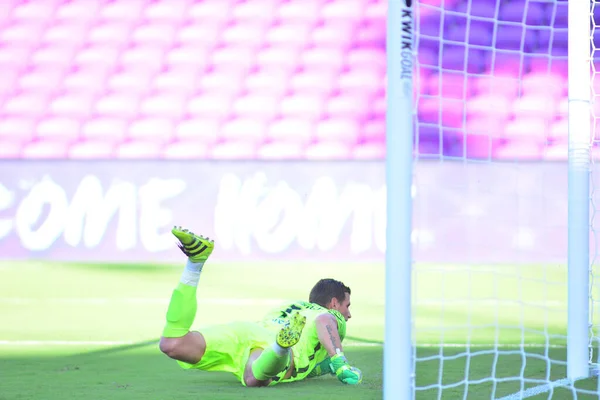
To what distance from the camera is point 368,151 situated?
9.53 m

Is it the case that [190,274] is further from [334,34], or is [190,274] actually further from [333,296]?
[334,34]

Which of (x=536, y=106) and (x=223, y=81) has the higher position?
(x=223, y=81)

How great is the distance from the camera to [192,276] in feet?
10.8

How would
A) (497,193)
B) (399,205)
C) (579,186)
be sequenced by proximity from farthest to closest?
(497,193), (579,186), (399,205)

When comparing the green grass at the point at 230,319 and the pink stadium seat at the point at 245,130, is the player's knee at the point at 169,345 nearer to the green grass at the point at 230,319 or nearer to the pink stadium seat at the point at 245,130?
the green grass at the point at 230,319

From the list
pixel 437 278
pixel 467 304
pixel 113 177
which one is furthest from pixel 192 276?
pixel 113 177

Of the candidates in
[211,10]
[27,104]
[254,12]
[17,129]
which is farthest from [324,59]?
[17,129]

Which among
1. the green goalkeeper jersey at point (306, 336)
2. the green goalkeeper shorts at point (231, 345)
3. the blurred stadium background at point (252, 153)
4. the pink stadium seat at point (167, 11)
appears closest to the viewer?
the green goalkeeper shorts at point (231, 345)

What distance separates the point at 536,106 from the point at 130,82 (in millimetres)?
4419

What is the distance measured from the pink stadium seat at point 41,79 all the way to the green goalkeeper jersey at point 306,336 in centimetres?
712

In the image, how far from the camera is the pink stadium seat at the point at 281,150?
9.49 m

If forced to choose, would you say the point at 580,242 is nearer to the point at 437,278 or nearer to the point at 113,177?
the point at 437,278

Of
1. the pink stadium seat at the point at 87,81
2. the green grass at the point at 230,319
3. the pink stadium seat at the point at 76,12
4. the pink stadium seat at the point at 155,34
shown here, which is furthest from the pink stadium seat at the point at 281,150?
the pink stadium seat at the point at 76,12

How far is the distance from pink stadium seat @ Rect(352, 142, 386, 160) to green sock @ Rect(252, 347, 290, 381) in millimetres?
6245
